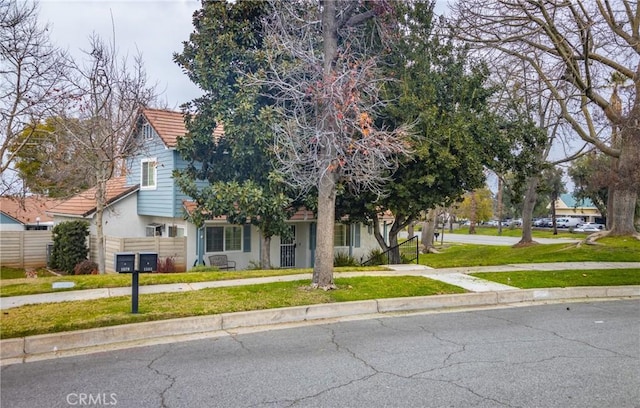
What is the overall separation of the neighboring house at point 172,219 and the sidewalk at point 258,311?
8.52m

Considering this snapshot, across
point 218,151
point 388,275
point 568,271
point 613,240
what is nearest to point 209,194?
point 218,151

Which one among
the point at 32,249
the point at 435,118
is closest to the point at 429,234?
the point at 435,118

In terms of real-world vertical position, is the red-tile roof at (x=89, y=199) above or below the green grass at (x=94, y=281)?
above

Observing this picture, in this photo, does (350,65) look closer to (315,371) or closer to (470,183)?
(315,371)

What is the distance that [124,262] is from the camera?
23.4 feet

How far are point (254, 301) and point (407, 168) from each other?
324 inches

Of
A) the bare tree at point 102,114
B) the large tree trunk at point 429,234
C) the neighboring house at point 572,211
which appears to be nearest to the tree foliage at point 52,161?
the bare tree at point 102,114

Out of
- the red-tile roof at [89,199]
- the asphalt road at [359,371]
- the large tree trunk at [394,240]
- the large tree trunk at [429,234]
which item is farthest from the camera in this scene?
the large tree trunk at [429,234]

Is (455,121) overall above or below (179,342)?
above

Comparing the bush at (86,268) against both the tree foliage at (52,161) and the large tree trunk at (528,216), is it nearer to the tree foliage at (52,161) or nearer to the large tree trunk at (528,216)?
the tree foliage at (52,161)

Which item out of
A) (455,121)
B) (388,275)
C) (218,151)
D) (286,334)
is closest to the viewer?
(286,334)

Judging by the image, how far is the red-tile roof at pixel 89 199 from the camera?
881 inches

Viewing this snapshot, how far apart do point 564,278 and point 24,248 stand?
24647mm

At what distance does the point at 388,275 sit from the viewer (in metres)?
11.7
